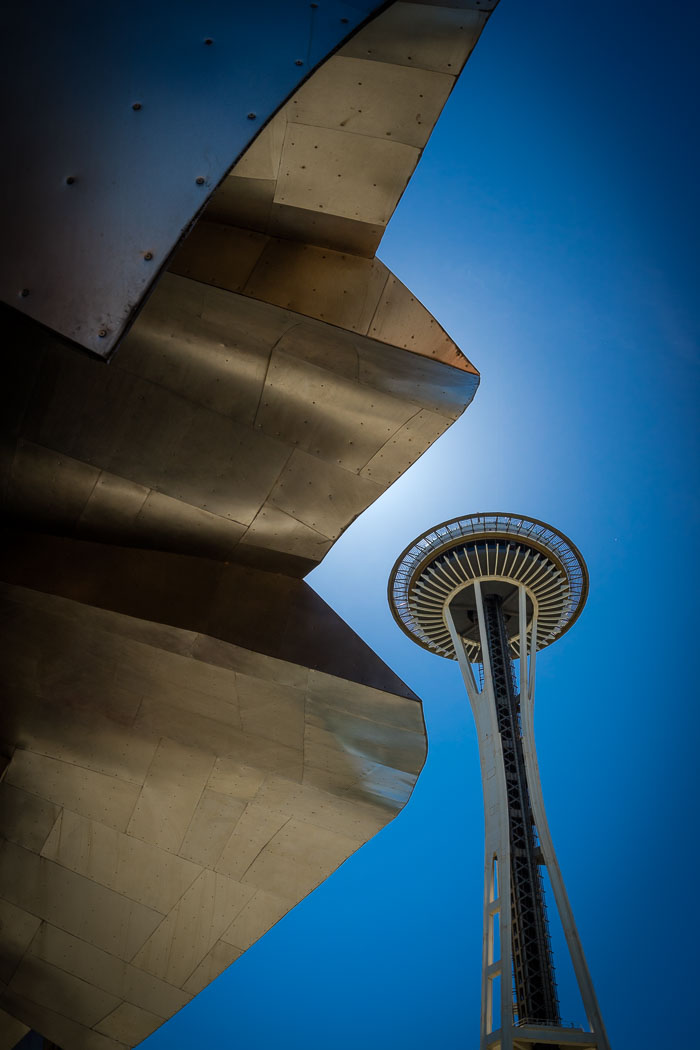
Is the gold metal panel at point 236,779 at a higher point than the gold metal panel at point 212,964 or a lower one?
higher

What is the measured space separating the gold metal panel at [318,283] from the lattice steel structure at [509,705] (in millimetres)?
20901

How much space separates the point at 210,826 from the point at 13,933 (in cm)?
280

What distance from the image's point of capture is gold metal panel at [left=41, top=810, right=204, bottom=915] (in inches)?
272

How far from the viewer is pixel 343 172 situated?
16.9ft

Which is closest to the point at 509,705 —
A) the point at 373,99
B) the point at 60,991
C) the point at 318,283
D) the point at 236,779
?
the point at 60,991

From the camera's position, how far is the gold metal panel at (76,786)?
6418mm

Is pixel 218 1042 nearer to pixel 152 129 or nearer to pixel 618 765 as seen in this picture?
pixel 618 765

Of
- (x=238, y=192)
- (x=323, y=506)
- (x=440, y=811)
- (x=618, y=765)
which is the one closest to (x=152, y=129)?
(x=238, y=192)

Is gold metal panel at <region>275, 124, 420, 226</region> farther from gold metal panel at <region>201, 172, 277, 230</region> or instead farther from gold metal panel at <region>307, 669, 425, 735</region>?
gold metal panel at <region>307, 669, 425, 735</region>

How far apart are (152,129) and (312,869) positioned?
282 inches

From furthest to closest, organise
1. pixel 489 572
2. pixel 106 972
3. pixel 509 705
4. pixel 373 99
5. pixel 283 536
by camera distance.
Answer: pixel 489 572 → pixel 509 705 → pixel 106 972 → pixel 283 536 → pixel 373 99

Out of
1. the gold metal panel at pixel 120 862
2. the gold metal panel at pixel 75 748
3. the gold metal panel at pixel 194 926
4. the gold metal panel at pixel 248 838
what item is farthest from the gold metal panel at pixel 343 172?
the gold metal panel at pixel 194 926

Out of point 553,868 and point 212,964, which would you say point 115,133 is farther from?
point 553,868

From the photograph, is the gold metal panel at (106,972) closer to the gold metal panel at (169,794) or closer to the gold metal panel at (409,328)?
the gold metal panel at (169,794)
